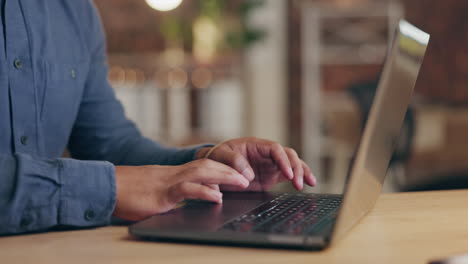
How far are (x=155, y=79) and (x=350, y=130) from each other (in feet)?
6.89

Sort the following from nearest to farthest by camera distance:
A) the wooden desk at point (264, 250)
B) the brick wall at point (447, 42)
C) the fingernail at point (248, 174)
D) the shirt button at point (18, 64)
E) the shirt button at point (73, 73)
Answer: the wooden desk at point (264, 250) < the fingernail at point (248, 174) < the shirt button at point (18, 64) < the shirt button at point (73, 73) < the brick wall at point (447, 42)

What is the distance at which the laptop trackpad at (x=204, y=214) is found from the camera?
70 cm

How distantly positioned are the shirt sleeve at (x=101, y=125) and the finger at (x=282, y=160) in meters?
0.34

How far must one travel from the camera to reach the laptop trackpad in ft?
2.31

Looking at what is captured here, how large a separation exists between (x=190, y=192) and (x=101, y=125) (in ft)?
1.90

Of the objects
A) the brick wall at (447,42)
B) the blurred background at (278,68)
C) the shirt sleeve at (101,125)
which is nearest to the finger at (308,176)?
the shirt sleeve at (101,125)

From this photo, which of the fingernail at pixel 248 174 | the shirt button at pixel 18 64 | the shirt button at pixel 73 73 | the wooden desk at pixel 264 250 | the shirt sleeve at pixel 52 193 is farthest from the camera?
the shirt button at pixel 73 73

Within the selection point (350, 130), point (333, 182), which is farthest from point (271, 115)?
point (350, 130)

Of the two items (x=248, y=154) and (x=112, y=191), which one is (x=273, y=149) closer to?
(x=248, y=154)

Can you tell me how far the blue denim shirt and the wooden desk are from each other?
→ 0.04 meters

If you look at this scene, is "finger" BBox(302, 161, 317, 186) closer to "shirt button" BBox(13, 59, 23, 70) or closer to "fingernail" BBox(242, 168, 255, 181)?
"fingernail" BBox(242, 168, 255, 181)

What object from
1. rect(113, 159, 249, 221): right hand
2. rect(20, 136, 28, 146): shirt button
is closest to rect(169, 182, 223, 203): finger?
rect(113, 159, 249, 221): right hand

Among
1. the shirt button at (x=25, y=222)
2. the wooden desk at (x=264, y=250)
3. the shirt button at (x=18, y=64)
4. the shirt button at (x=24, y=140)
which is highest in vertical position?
the shirt button at (x=18, y=64)

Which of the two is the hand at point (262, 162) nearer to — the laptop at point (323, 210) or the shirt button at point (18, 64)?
the laptop at point (323, 210)
